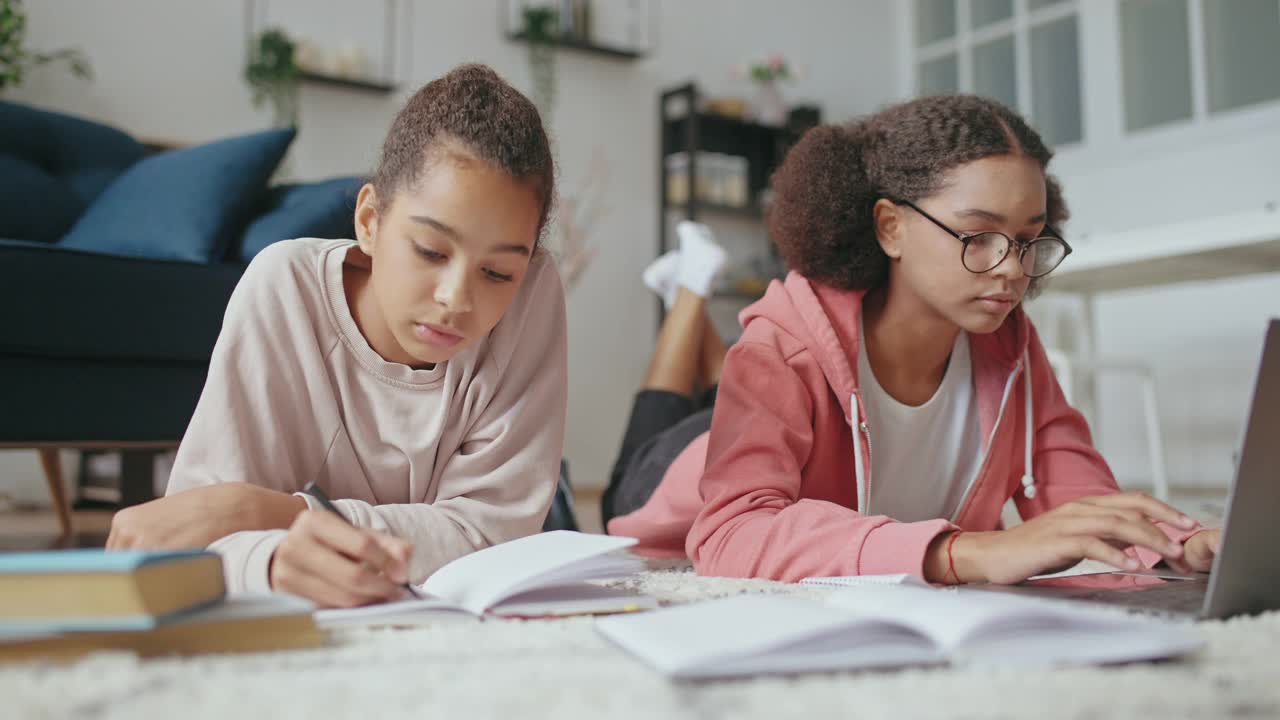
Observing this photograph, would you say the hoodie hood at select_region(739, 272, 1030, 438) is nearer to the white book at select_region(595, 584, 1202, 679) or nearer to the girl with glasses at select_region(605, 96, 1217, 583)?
the girl with glasses at select_region(605, 96, 1217, 583)

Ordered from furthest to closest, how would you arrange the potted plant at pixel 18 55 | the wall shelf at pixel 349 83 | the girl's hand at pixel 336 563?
the wall shelf at pixel 349 83 < the potted plant at pixel 18 55 < the girl's hand at pixel 336 563

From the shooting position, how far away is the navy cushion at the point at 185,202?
7.15ft

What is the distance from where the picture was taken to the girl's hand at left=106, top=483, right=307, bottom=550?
3.03 ft

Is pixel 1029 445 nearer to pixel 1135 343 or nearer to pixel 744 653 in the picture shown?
pixel 744 653

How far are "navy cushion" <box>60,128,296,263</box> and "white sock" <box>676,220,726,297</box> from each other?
3.07 ft

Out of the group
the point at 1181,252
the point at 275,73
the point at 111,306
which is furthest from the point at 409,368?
the point at 275,73

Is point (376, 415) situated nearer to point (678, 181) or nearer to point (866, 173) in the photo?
point (866, 173)

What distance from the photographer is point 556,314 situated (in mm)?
1252

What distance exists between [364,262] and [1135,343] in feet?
12.7

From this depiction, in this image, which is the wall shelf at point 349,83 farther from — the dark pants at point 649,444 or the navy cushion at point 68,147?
the dark pants at point 649,444

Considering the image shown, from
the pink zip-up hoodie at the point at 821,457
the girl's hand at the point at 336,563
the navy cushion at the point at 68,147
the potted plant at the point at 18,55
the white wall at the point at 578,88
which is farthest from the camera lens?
the white wall at the point at 578,88

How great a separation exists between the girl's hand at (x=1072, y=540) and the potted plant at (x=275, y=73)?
128 inches

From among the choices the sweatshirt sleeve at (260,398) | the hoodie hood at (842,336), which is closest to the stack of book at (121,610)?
the sweatshirt sleeve at (260,398)

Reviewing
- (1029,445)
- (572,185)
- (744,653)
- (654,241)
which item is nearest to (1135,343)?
(654,241)
